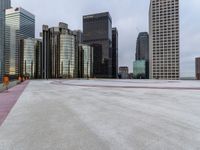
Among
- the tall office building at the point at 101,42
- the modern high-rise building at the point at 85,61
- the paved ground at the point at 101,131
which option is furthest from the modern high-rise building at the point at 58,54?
the paved ground at the point at 101,131

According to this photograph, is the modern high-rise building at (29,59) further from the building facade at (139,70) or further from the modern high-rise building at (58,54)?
the building facade at (139,70)

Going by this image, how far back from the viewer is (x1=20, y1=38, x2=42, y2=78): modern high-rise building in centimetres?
12543

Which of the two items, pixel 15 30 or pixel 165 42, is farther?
pixel 15 30

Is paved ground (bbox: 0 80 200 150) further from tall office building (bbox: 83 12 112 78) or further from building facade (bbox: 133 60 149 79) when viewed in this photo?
tall office building (bbox: 83 12 112 78)

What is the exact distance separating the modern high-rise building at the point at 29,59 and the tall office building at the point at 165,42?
84.6 m

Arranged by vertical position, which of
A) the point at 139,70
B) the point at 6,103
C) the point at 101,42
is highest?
the point at 101,42

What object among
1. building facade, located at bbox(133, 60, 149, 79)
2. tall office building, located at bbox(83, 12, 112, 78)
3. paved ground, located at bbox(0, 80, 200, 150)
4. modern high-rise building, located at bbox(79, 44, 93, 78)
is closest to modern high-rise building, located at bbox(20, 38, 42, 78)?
modern high-rise building, located at bbox(79, 44, 93, 78)

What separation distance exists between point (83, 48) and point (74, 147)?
465 feet

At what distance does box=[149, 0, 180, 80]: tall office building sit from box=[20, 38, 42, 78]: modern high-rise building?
3332 inches

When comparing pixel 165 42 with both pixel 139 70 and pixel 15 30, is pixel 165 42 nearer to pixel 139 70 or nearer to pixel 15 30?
pixel 139 70

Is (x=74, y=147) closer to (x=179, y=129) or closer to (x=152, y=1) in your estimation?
(x=179, y=129)

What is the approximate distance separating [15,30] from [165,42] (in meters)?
129

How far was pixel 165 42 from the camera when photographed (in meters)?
152

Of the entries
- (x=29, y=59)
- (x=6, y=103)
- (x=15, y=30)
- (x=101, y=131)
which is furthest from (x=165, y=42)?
(x=101, y=131)
